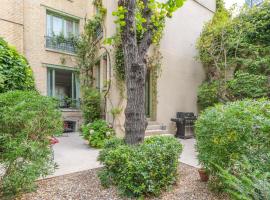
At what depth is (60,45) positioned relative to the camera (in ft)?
31.7

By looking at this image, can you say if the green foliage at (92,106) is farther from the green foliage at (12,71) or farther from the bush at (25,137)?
the bush at (25,137)

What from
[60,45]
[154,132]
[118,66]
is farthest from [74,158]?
[60,45]

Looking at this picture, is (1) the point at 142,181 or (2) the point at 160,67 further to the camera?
(2) the point at 160,67

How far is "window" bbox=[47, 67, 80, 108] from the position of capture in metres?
9.84

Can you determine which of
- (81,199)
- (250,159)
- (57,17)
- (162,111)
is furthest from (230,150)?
(57,17)

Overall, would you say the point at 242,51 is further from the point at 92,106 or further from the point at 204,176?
the point at 92,106

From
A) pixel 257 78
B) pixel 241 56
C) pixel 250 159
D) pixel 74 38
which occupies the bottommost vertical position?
pixel 250 159

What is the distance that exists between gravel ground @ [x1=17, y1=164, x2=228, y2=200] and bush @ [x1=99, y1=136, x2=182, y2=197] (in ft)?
0.52

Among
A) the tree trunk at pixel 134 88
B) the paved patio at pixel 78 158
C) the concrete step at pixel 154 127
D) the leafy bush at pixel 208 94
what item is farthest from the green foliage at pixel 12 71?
the leafy bush at pixel 208 94

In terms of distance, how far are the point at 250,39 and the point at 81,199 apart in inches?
333

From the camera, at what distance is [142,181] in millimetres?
2998

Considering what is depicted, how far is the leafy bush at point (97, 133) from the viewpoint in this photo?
244 inches

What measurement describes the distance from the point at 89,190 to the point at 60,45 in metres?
8.36

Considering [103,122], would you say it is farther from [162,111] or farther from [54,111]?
[54,111]
